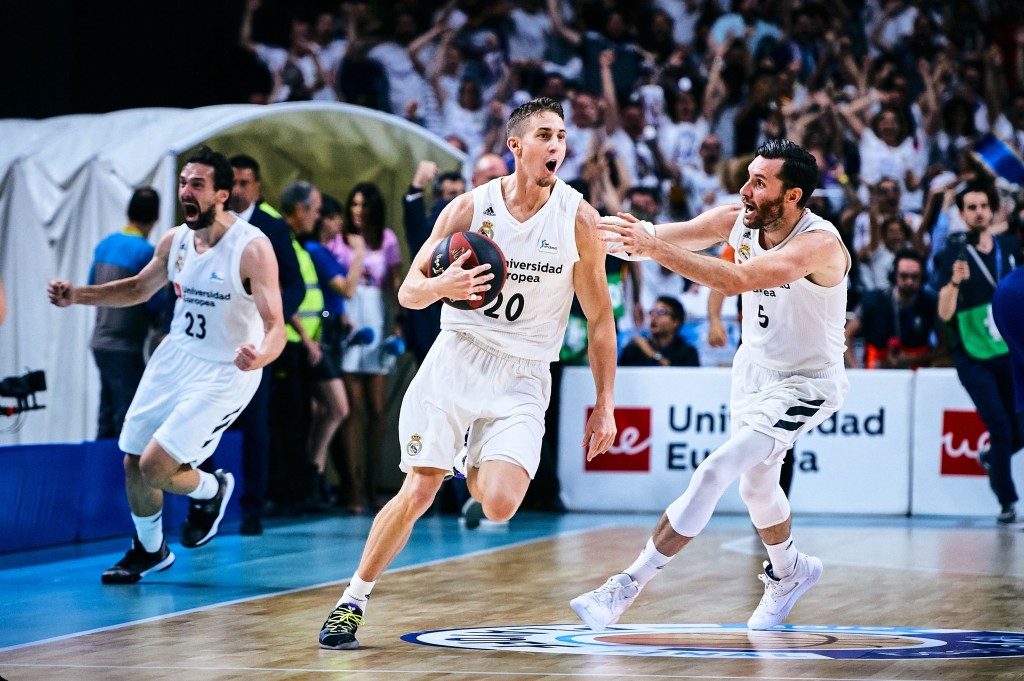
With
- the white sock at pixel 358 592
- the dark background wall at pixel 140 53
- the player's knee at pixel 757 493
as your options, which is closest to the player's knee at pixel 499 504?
the white sock at pixel 358 592

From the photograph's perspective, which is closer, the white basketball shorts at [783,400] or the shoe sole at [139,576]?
the white basketball shorts at [783,400]

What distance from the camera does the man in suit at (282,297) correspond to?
9.85 meters

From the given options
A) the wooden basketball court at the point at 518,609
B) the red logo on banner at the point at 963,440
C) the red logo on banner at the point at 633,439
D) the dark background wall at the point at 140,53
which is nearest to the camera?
the wooden basketball court at the point at 518,609

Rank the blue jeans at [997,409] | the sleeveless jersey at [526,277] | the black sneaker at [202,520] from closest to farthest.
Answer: the sleeveless jersey at [526,277] < the black sneaker at [202,520] < the blue jeans at [997,409]

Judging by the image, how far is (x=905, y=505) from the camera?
1167cm

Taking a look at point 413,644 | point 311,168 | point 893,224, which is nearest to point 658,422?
point 893,224

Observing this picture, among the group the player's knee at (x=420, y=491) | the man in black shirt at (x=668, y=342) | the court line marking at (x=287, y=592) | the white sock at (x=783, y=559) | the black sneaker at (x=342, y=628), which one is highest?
the man in black shirt at (x=668, y=342)

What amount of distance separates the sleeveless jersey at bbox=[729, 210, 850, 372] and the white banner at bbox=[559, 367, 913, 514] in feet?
16.7

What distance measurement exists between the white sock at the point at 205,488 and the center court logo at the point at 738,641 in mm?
2187

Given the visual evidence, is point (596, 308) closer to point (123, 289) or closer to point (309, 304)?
point (123, 289)

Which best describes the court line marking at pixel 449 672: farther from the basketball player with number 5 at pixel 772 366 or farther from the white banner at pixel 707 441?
the white banner at pixel 707 441

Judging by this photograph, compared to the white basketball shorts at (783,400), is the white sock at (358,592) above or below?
below

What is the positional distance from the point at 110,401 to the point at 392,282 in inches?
107

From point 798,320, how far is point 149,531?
11.9 feet
